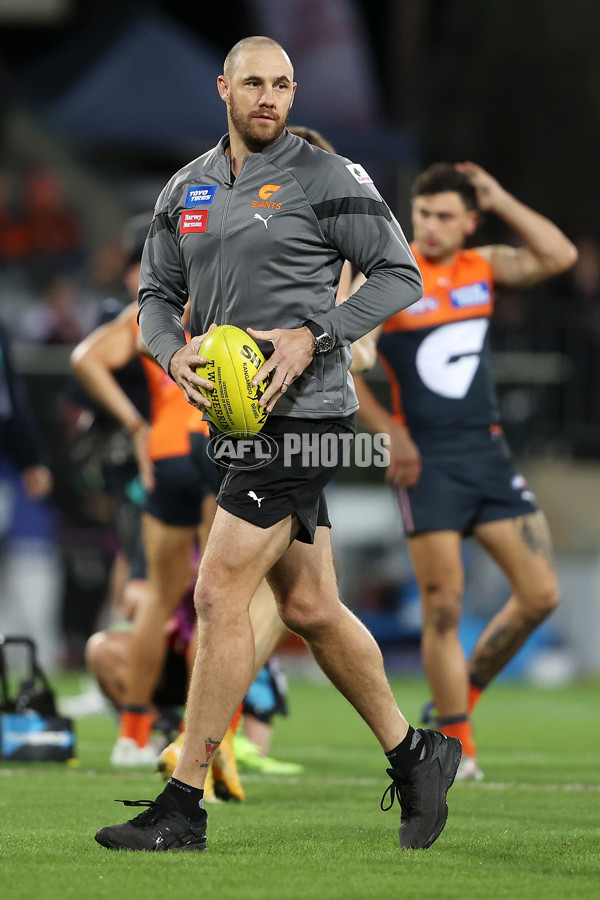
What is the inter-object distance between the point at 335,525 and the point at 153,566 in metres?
7.68

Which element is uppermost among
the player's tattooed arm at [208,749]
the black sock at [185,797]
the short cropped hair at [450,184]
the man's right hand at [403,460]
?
the short cropped hair at [450,184]

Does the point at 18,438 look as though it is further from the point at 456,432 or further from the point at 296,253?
the point at 296,253

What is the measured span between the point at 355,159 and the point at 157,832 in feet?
51.5

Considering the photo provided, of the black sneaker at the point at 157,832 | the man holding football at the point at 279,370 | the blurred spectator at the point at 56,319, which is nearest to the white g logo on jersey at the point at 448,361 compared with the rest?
the man holding football at the point at 279,370

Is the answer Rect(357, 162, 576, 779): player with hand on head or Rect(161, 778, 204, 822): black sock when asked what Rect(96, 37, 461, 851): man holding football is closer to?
Rect(161, 778, 204, 822): black sock

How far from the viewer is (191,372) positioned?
4.65 meters

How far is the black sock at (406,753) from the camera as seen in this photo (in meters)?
4.88

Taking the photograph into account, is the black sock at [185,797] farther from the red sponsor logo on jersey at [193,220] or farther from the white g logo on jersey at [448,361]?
the white g logo on jersey at [448,361]

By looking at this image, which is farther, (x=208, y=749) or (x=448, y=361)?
(x=448, y=361)

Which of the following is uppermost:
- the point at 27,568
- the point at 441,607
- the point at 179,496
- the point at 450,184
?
the point at 450,184

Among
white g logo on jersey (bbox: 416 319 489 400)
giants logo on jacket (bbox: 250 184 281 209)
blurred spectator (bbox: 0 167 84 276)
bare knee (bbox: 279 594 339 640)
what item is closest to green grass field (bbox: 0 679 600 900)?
bare knee (bbox: 279 594 339 640)

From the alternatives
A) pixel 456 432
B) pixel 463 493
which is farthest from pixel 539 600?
pixel 456 432

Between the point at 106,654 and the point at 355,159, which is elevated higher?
the point at 355,159

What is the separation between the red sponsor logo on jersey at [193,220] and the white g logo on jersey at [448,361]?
106 inches
